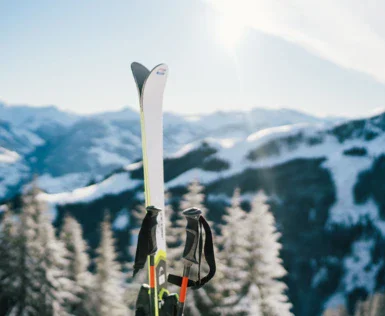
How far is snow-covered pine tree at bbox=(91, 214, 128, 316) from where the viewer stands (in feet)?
70.4

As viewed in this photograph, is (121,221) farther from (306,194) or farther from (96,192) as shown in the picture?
(306,194)

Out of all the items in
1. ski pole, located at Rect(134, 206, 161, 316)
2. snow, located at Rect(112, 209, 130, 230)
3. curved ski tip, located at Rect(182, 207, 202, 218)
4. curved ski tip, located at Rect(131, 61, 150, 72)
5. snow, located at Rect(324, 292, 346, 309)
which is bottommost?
snow, located at Rect(324, 292, 346, 309)

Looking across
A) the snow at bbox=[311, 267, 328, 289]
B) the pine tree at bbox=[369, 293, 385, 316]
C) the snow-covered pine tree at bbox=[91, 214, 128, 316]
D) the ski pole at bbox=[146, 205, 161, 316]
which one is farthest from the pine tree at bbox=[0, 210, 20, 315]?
the snow at bbox=[311, 267, 328, 289]

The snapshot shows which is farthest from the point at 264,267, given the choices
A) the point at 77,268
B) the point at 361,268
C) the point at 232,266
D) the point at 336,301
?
the point at 361,268

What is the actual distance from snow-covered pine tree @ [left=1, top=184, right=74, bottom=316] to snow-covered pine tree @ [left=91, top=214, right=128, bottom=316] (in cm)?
182

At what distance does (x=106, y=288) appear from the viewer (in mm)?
21609

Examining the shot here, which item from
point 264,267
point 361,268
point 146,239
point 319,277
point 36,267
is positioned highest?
point 146,239

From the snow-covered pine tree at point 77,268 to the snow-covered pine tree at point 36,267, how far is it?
2.06 metres

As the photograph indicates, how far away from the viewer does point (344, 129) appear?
95188 mm

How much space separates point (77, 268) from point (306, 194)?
198ft

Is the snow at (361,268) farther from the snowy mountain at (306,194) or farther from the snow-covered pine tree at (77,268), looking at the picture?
the snow-covered pine tree at (77,268)

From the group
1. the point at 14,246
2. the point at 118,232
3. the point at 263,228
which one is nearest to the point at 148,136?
the point at 263,228

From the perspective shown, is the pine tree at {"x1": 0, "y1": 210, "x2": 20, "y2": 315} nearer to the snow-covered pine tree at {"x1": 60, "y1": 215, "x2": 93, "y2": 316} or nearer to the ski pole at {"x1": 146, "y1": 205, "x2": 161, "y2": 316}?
the snow-covered pine tree at {"x1": 60, "y1": 215, "x2": 93, "y2": 316}

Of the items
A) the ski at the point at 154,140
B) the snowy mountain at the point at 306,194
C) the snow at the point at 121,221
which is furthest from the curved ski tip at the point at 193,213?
the snow at the point at 121,221
